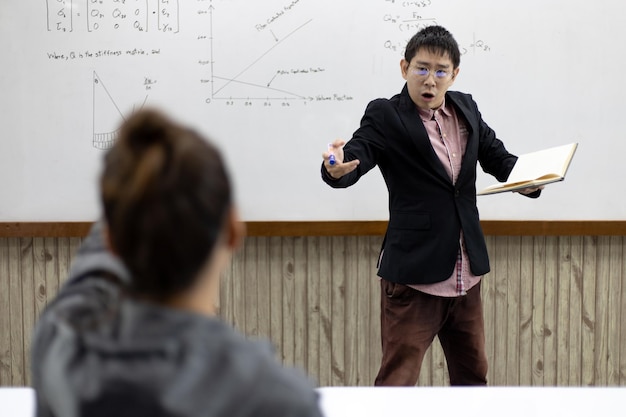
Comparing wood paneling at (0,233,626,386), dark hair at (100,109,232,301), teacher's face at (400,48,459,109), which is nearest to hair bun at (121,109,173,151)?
dark hair at (100,109,232,301)

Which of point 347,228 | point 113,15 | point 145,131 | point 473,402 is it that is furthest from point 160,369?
point 113,15

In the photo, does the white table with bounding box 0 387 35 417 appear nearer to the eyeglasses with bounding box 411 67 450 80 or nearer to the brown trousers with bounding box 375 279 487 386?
the brown trousers with bounding box 375 279 487 386

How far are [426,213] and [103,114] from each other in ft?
4.20

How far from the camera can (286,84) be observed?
7.95ft

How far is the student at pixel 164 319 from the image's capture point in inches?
21.0

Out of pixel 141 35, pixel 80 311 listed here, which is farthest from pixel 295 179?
pixel 80 311

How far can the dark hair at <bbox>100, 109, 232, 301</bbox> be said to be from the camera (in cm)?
53

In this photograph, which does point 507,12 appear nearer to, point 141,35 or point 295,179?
point 295,179

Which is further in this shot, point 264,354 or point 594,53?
point 594,53

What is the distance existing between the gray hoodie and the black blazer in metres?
1.29

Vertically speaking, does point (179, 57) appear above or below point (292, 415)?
above

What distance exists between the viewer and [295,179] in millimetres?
2455

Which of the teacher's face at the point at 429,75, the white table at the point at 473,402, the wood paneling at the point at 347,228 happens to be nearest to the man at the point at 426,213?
the teacher's face at the point at 429,75

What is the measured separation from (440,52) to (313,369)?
1.32 meters
